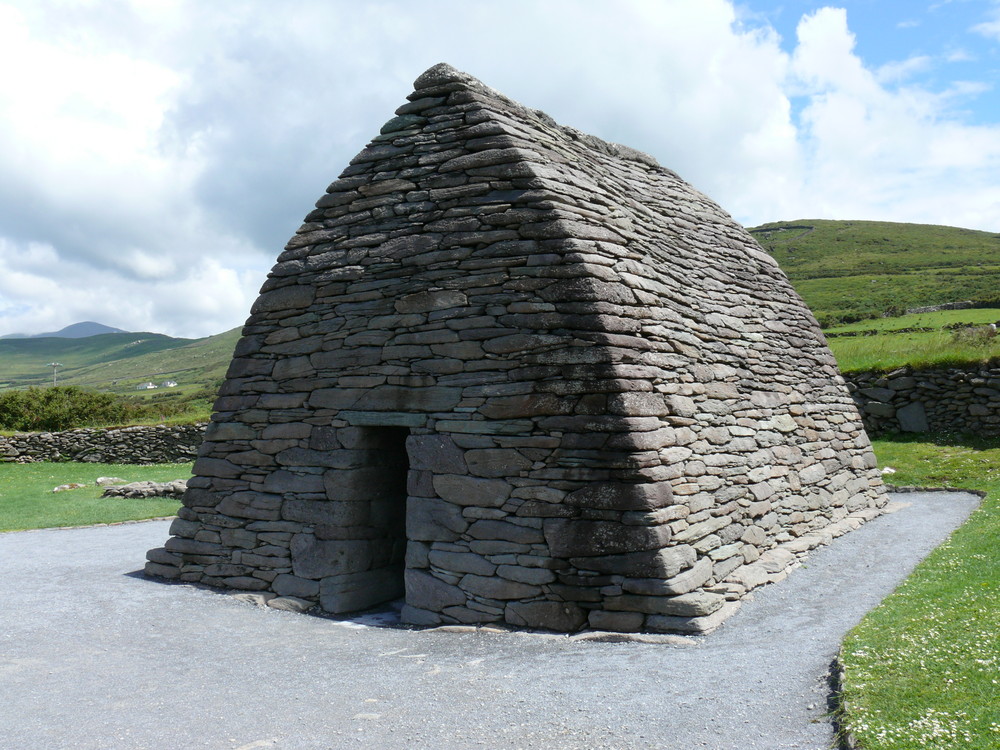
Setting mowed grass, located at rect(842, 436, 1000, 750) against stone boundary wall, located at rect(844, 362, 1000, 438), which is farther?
stone boundary wall, located at rect(844, 362, 1000, 438)

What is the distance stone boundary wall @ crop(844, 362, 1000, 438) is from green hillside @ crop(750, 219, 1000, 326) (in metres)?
28.5

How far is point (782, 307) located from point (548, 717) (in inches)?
328

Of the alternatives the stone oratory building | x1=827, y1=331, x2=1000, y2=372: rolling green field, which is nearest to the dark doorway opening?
the stone oratory building

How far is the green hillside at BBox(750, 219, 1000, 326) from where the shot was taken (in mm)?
56166

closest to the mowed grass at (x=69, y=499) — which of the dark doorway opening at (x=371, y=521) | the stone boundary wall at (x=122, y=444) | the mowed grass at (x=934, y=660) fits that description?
the stone boundary wall at (x=122, y=444)

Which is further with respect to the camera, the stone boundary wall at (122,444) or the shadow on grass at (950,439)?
the stone boundary wall at (122,444)

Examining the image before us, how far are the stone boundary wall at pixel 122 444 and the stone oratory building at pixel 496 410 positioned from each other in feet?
56.4

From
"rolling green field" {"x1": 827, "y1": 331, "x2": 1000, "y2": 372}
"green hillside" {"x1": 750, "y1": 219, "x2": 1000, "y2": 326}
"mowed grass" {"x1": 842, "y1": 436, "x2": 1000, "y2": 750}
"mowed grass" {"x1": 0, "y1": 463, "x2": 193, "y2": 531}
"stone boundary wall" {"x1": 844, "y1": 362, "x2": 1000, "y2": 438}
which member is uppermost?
"green hillside" {"x1": 750, "y1": 219, "x2": 1000, "y2": 326}

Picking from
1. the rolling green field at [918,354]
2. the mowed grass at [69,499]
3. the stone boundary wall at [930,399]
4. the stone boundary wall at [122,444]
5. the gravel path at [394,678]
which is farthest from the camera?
the stone boundary wall at [122,444]

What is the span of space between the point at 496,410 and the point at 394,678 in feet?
8.38

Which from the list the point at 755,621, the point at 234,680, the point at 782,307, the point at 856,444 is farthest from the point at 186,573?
the point at 856,444

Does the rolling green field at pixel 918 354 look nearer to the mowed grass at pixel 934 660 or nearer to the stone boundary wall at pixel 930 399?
the stone boundary wall at pixel 930 399

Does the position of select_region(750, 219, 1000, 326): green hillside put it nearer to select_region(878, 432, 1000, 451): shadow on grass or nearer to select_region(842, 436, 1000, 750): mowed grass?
select_region(878, 432, 1000, 451): shadow on grass

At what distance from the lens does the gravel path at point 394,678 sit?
4.52 meters
